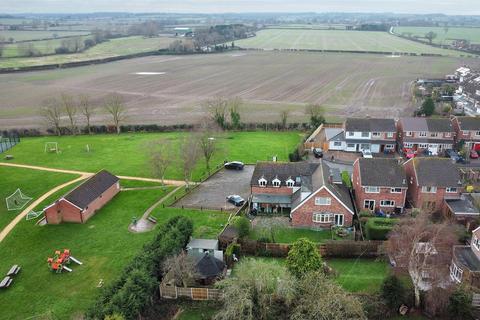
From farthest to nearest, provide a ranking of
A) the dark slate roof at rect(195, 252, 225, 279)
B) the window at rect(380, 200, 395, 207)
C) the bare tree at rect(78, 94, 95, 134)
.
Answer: the bare tree at rect(78, 94, 95, 134) < the window at rect(380, 200, 395, 207) < the dark slate roof at rect(195, 252, 225, 279)

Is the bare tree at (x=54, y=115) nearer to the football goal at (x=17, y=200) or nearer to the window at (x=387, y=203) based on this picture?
the football goal at (x=17, y=200)

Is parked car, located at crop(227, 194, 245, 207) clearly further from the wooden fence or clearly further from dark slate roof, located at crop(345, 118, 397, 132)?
dark slate roof, located at crop(345, 118, 397, 132)

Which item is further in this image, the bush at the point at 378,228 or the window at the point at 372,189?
the window at the point at 372,189

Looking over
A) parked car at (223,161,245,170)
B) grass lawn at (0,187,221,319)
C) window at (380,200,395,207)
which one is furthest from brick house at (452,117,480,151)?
grass lawn at (0,187,221,319)

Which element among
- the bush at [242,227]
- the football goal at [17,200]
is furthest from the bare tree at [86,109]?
the bush at [242,227]

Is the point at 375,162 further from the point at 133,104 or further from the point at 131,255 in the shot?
the point at 133,104

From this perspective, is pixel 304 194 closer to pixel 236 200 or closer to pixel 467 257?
pixel 236 200

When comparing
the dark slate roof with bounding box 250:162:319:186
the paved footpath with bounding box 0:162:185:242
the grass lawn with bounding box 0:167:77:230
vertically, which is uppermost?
the dark slate roof with bounding box 250:162:319:186
